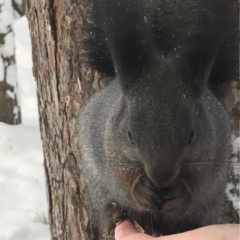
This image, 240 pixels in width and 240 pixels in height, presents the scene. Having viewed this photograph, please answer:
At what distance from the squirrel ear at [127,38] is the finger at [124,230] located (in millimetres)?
375

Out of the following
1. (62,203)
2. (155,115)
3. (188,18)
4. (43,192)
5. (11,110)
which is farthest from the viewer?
(11,110)

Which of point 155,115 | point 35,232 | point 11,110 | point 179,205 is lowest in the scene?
point 35,232

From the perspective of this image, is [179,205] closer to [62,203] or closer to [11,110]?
[62,203]

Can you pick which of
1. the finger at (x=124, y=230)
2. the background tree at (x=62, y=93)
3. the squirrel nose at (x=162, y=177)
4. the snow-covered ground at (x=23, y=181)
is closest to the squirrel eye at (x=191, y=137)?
the squirrel nose at (x=162, y=177)

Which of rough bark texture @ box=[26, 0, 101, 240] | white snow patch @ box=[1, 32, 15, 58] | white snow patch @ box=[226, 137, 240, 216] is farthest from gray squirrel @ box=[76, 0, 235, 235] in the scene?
white snow patch @ box=[1, 32, 15, 58]

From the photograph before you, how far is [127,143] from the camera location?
1.55 meters

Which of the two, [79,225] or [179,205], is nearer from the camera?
[179,205]

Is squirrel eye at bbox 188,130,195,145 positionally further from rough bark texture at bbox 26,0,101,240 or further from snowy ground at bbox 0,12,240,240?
snowy ground at bbox 0,12,240,240

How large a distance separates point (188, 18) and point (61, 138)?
28.3 inches

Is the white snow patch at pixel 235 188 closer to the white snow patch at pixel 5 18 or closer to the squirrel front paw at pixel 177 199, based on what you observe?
the squirrel front paw at pixel 177 199

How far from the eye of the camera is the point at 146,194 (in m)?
1.59

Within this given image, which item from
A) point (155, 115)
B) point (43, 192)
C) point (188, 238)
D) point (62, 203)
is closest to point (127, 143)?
point (155, 115)

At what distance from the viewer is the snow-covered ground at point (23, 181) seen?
2.94m

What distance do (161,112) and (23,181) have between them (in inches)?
80.2
